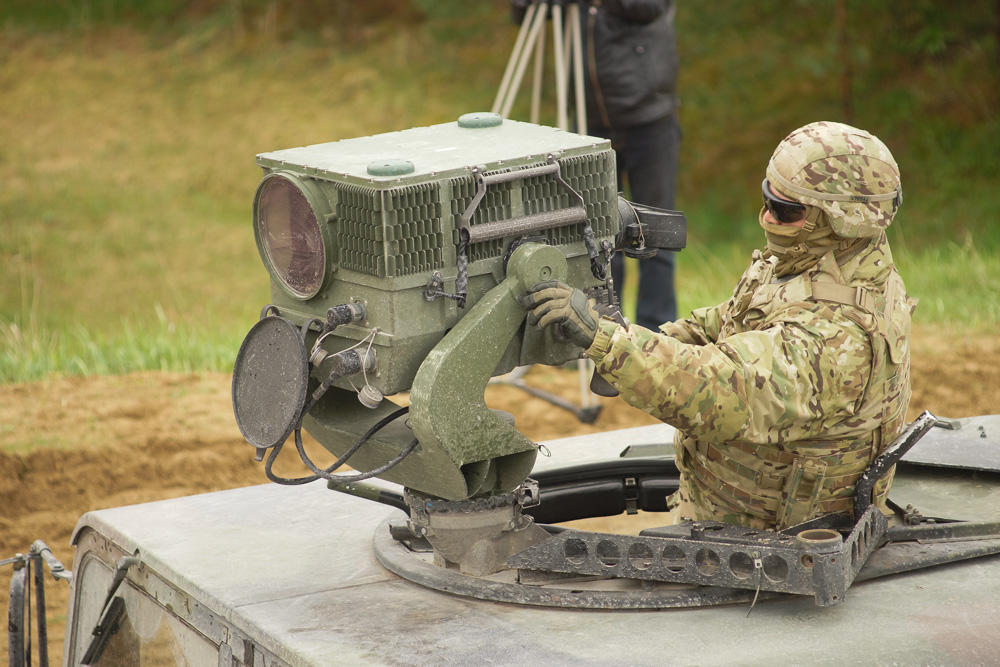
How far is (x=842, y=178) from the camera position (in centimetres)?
288

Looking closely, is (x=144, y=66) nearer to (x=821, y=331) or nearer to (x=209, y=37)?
(x=209, y=37)

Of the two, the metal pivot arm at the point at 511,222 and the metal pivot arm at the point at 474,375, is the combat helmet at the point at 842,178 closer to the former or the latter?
the metal pivot arm at the point at 511,222

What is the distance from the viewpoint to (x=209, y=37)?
16656 mm

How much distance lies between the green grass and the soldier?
5.09 meters

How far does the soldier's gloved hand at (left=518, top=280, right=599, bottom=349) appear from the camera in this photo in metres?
2.76

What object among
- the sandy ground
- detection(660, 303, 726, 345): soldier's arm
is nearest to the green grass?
the sandy ground

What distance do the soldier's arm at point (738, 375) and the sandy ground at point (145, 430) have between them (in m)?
3.20

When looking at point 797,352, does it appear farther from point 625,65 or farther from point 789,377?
point 625,65

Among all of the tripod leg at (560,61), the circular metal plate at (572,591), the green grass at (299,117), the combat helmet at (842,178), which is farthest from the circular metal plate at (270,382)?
the green grass at (299,117)

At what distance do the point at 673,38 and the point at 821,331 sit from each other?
4322 millimetres

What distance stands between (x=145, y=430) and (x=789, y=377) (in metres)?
4.26

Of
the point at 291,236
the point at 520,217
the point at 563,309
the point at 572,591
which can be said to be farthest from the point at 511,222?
the point at 572,591

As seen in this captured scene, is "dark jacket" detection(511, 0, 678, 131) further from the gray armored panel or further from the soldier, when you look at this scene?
the soldier

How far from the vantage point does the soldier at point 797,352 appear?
9.06 ft
